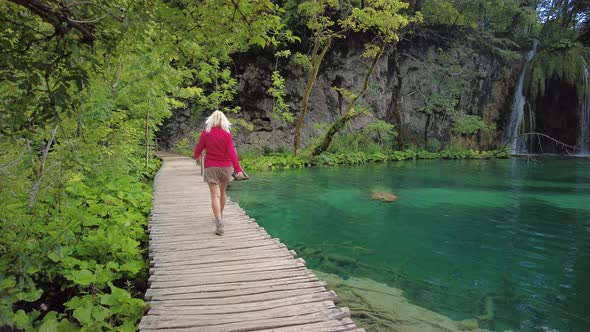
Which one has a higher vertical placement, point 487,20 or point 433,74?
point 487,20

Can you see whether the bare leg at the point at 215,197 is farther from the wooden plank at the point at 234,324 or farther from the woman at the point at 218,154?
the wooden plank at the point at 234,324

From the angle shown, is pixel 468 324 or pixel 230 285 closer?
pixel 230 285

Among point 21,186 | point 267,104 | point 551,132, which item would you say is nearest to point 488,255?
point 21,186

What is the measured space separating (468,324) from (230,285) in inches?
139

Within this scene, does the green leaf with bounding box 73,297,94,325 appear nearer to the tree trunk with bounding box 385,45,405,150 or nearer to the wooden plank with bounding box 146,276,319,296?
the wooden plank with bounding box 146,276,319,296

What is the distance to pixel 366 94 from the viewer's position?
29359 mm

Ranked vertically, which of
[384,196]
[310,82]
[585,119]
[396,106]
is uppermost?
[310,82]

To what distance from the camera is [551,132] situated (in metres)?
30.8

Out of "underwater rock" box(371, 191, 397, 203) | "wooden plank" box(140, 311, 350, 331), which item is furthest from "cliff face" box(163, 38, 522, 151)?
"wooden plank" box(140, 311, 350, 331)

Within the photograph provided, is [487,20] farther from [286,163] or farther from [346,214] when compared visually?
[346,214]

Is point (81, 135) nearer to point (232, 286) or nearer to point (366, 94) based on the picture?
point (232, 286)

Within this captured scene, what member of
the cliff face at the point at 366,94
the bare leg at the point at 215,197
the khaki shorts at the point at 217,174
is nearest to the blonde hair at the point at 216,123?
the khaki shorts at the point at 217,174

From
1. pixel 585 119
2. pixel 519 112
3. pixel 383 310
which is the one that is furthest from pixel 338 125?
pixel 585 119

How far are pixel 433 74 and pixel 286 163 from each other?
53.5 feet
